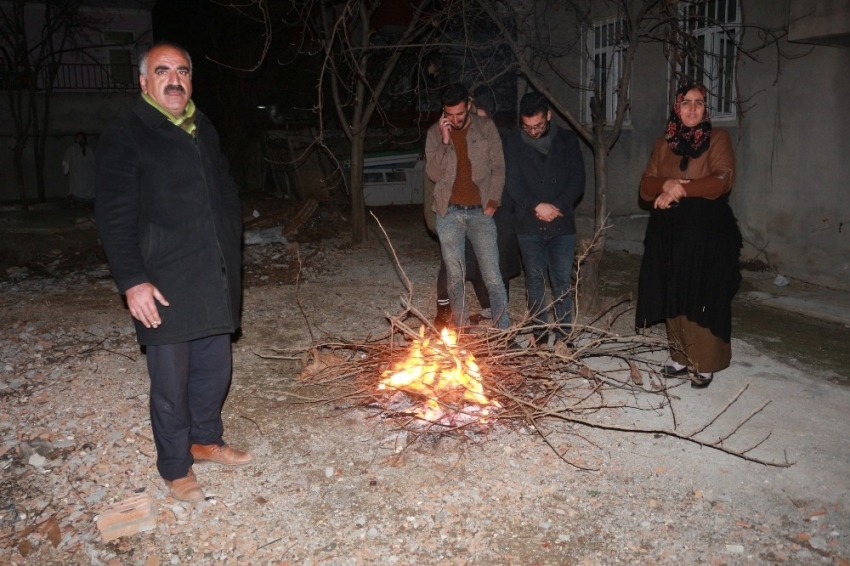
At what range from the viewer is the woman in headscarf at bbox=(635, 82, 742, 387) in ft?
15.5

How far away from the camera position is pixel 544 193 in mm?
5523

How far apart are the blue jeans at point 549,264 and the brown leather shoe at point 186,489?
9.48ft

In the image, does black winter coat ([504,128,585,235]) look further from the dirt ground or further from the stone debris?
the stone debris

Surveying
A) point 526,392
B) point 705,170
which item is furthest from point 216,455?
Answer: point 705,170

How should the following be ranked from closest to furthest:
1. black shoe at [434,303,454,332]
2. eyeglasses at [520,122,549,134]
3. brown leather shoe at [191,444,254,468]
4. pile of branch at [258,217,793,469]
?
brown leather shoe at [191,444,254,468], pile of branch at [258,217,793,469], eyeglasses at [520,122,549,134], black shoe at [434,303,454,332]

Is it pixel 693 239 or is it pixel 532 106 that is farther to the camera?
pixel 532 106

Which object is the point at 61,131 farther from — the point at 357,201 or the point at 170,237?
the point at 170,237

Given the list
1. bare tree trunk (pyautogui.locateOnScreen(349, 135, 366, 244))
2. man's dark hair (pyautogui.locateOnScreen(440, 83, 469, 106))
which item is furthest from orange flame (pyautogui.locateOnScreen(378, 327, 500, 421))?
bare tree trunk (pyautogui.locateOnScreen(349, 135, 366, 244))

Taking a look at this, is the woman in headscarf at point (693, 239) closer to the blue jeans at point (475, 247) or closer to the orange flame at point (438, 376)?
the blue jeans at point (475, 247)

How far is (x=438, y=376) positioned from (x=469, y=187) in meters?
1.62

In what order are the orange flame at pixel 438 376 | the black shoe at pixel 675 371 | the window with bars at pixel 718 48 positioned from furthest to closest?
the window with bars at pixel 718 48 → the black shoe at pixel 675 371 → the orange flame at pixel 438 376

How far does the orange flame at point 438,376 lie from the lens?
4.52 meters

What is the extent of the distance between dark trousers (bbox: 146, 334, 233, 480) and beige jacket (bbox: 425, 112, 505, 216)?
7.52 ft

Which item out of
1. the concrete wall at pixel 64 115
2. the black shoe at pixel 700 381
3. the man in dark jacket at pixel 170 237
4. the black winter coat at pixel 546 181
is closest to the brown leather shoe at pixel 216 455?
the man in dark jacket at pixel 170 237
